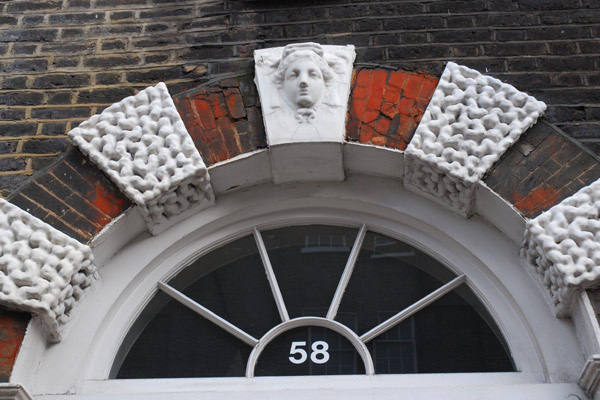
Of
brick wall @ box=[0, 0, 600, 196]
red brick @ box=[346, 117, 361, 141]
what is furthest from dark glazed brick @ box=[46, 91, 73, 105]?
red brick @ box=[346, 117, 361, 141]

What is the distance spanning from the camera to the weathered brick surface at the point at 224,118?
4.72 m

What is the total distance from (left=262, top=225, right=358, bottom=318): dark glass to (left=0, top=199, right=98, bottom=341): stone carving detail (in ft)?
3.25

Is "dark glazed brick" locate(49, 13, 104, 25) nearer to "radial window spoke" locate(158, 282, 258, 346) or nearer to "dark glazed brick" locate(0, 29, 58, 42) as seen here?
"dark glazed brick" locate(0, 29, 58, 42)

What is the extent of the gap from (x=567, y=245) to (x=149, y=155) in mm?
2157

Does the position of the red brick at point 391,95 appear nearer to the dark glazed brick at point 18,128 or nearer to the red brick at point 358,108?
the red brick at point 358,108

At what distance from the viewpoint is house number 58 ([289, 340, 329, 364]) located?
4273mm

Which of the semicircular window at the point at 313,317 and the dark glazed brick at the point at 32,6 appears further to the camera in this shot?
the dark glazed brick at the point at 32,6

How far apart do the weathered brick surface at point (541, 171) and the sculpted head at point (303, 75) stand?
105 centimetres

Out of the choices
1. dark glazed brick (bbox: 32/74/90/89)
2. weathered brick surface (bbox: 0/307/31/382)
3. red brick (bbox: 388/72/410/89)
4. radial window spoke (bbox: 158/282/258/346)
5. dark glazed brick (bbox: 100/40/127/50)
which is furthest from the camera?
dark glazed brick (bbox: 100/40/127/50)

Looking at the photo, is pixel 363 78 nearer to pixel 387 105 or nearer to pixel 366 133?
pixel 387 105

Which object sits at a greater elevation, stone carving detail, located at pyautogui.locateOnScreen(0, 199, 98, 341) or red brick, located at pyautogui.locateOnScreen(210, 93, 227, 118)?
red brick, located at pyautogui.locateOnScreen(210, 93, 227, 118)

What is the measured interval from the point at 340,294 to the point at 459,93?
1.28 m

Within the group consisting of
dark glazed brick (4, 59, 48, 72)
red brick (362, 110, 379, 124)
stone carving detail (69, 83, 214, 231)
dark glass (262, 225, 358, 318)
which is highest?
dark glazed brick (4, 59, 48, 72)

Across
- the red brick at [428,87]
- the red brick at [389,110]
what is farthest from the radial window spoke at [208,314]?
the red brick at [428,87]
